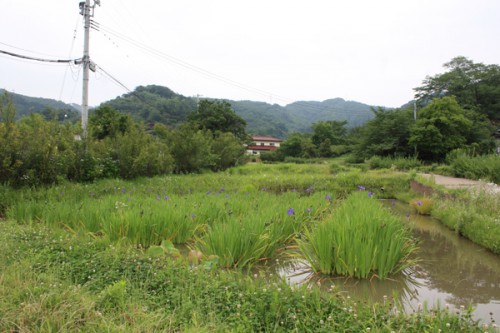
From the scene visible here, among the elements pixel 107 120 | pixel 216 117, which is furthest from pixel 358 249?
pixel 216 117

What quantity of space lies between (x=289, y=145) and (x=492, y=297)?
35.4 metres

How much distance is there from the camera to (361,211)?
15.5ft

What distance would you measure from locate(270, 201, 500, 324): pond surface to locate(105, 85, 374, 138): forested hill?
2052 cm

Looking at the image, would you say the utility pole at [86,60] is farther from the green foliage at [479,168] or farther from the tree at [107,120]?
the green foliage at [479,168]

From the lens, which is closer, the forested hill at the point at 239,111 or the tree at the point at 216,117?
the tree at the point at 216,117

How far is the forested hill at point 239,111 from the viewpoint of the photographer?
38756 millimetres

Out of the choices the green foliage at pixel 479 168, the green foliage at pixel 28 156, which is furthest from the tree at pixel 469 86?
the green foliage at pixel 28 156

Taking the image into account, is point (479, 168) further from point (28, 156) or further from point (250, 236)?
point (28, 156)

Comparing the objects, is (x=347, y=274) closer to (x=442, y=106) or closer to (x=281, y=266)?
(x=281, y=266)

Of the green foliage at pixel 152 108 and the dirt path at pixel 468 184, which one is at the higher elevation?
the green foliage at pixel 152 108

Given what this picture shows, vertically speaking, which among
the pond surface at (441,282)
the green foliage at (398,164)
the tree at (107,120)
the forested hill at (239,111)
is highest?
the forested hill at (239,111)

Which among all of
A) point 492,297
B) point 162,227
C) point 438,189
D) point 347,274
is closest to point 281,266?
point 347,274

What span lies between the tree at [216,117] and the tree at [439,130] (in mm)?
17391

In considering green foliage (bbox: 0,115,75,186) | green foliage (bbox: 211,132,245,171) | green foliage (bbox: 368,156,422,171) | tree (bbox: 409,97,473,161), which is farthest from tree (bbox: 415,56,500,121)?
green foliage (bbox: 0,115,75,186)
